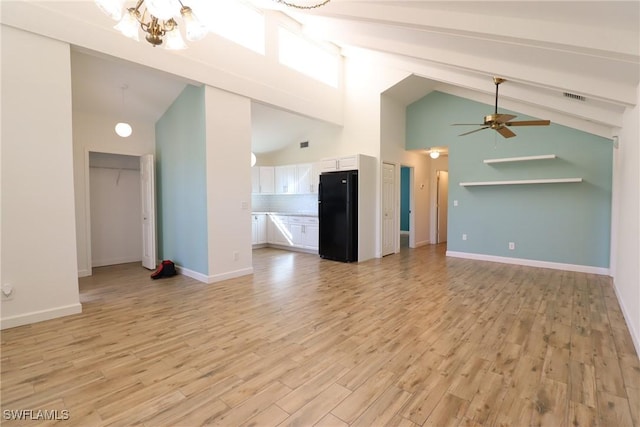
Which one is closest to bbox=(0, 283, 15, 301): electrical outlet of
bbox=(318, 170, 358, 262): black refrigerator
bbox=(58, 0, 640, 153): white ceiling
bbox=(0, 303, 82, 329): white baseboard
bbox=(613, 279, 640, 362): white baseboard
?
bbox=(0, 303, 82, 329): white baseboard

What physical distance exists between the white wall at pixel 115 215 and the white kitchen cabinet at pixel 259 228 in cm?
260

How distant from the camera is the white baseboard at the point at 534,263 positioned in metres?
5.04

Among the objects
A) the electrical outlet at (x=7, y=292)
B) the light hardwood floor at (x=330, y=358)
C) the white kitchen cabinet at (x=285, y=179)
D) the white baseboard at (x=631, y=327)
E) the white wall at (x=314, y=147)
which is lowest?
the light hardwood floor at (x=330, y=358)

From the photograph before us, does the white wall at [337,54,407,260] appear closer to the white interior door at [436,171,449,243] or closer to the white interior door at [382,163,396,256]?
the white interior door at [382,163,396,256]

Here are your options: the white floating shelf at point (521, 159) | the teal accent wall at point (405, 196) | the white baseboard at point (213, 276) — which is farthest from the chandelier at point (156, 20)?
the teal accent wall at point (405, 196)

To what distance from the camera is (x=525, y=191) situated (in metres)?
5.62

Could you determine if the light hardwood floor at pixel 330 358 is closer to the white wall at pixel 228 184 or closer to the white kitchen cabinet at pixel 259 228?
the white wall at pixel 228 184

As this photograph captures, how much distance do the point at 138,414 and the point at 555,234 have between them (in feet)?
21.4

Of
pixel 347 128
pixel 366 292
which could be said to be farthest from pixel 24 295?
pixel 347 128

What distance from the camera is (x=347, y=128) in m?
6.79

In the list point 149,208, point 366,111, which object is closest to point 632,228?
point 366,111

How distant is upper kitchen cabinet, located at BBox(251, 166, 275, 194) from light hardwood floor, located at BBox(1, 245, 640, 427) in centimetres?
431

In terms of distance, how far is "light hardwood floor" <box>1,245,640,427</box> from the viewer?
1750mm

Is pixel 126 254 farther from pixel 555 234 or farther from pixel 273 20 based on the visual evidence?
pixel 555 234
